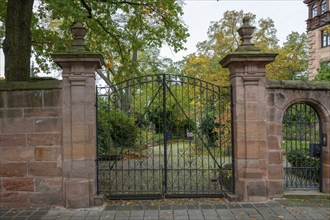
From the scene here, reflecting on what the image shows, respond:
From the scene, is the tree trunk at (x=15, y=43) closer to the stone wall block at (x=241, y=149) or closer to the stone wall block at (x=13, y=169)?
the stone wall block at (x=13, y=169)

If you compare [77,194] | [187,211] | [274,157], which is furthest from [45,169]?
[274,157]

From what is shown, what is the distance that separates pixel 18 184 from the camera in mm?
6234

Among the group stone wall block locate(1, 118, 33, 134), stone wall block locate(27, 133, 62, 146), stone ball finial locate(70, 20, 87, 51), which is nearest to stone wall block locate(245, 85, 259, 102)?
stone ball finial locate(70, 20, 87, 51)

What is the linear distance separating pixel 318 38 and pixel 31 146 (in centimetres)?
2800

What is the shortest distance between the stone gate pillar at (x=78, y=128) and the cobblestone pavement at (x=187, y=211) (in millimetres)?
388

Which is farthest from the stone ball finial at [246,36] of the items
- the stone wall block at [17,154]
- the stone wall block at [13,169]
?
the stone wall block at [13,169]

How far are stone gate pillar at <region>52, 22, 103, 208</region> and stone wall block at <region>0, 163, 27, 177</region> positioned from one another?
0.84 m

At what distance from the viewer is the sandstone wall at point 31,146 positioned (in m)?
6.21

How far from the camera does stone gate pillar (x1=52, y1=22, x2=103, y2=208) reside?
6086 millimetres

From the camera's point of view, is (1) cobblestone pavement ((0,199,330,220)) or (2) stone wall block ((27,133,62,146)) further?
(2) stone wall block ((27,133,62,146))

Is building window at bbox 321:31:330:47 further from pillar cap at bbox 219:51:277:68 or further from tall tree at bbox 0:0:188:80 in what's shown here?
pillar cap at bbox 219:51:277:68

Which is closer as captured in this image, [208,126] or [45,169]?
[45,169]

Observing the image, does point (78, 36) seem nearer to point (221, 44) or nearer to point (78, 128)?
point (78, 128)

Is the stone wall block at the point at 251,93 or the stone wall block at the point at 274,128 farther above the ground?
the stone wall block at the point at 251,93
